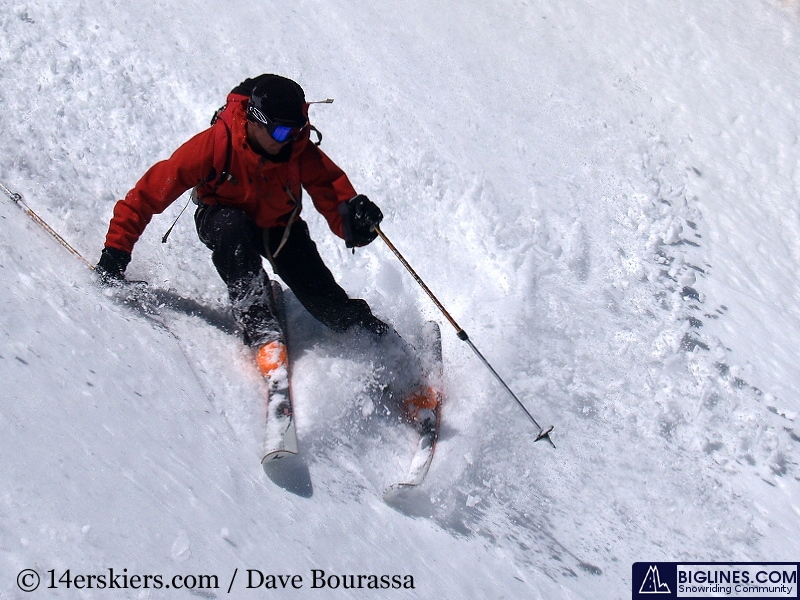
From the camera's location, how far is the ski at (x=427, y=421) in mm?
3793

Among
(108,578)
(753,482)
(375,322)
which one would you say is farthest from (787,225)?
(108,578)

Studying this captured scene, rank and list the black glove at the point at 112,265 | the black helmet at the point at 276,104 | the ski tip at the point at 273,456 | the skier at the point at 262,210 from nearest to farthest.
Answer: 1. the ski tip at the point at 273,456
2. the black helmet at the point at 276,104
3. the skier at the point at 262,210
4. the black glove at the point at 112,265

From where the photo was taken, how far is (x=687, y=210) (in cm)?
684

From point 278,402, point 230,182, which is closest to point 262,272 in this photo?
point 230,182

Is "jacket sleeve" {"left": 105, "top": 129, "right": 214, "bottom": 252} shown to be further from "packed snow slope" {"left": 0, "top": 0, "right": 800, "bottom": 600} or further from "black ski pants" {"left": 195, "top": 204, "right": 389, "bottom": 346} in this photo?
"packed snow slope" {"left": 0, "top": 0, "right": 800, "bottom": 600}

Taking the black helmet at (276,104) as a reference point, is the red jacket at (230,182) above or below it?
below

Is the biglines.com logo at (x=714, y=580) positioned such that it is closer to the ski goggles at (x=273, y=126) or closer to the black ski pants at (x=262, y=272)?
the black ski pants at (x=262, y=272)

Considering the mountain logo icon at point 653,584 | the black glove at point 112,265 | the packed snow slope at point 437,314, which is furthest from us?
the mountain logo icon at point 653,584

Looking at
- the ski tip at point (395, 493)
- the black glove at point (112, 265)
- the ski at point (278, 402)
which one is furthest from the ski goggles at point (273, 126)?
the ski tip at point (395, 493)

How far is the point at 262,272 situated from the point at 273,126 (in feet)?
2.87

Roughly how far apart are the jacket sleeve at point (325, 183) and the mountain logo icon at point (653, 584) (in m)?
2.64

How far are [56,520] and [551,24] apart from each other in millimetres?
8164

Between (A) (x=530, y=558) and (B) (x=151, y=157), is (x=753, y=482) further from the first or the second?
(B) (x=151, y=157)

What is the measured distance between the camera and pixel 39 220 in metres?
4.23
